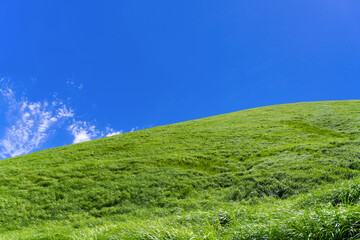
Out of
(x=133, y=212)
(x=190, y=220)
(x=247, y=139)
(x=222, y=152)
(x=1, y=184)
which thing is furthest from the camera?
(x=247, y=139)

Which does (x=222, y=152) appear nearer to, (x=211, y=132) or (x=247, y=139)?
(x=247, y=139)

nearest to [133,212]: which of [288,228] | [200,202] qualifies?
[200,202]

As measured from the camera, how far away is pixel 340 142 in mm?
15039

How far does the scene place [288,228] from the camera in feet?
13.1

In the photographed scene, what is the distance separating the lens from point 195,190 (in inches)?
450

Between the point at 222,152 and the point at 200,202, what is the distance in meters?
7.85

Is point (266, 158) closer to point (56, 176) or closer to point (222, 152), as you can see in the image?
point (222, 152)

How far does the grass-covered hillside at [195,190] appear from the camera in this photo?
4613 millimetres

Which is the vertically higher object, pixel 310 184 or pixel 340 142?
pixel 340 142

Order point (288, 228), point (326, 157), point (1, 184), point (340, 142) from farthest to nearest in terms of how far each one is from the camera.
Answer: point (340, 142), point (1, 184), point (326, 157), point (288, 228)

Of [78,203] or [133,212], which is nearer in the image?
[133,212]

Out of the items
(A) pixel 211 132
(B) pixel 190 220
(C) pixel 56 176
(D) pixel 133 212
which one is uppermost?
(A) pixel 211 132

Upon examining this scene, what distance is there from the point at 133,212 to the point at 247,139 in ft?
45.6

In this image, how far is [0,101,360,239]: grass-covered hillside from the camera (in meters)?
4.61
